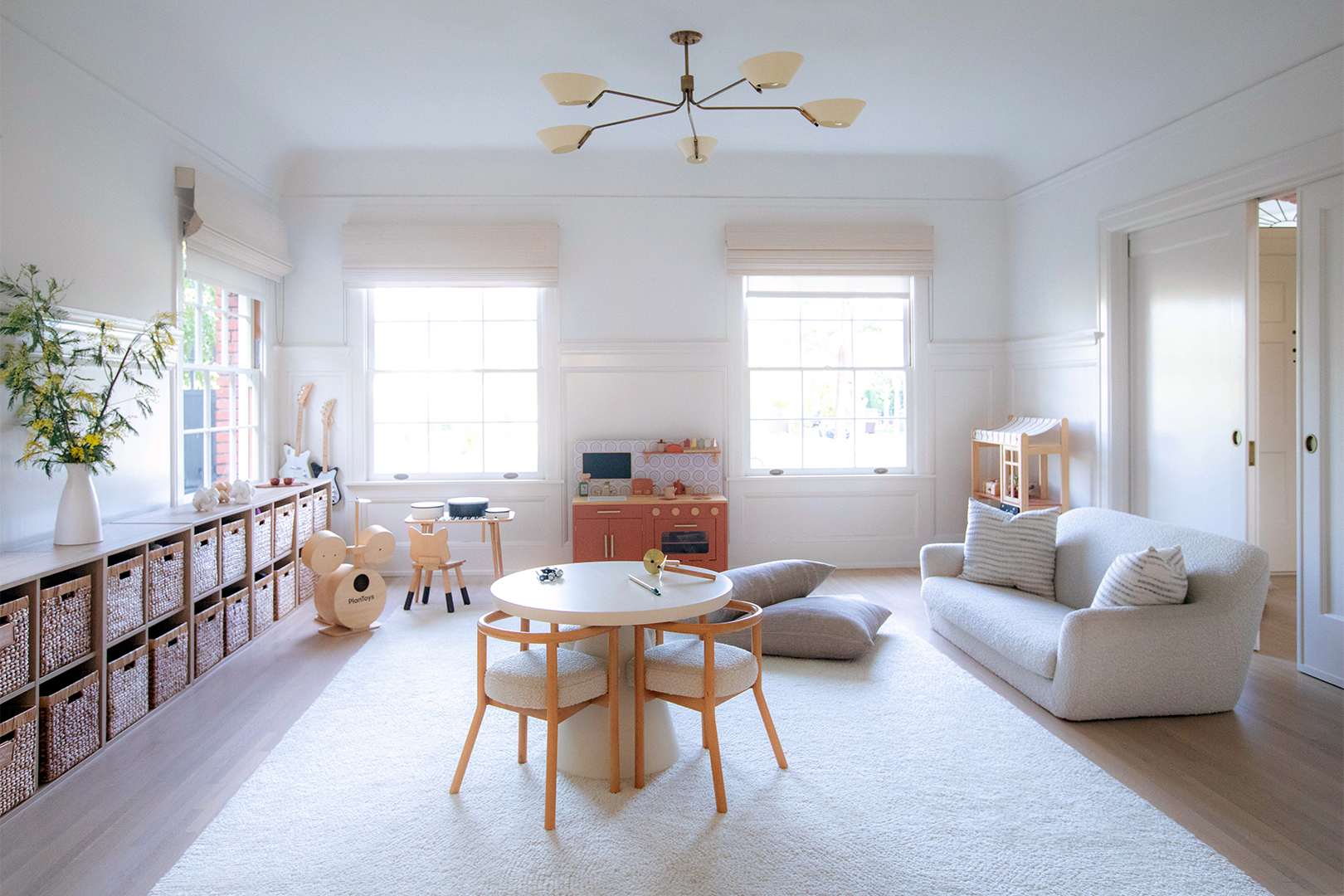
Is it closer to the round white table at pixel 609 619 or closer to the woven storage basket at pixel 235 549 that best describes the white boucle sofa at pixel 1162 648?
the round white table at pixel 609 619

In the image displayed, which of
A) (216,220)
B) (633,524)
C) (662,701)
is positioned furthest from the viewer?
(633,524)

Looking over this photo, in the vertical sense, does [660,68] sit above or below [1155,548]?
above

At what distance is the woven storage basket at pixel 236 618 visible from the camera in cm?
418

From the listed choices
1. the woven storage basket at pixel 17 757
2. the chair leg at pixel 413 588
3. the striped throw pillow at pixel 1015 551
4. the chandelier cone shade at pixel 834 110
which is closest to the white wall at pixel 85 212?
the woven storage basket at pixel 17 757

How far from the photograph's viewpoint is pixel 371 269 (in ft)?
19.7

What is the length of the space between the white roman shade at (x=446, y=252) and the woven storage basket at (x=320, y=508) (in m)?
1.66

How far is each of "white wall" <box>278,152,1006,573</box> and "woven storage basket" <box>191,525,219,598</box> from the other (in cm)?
209

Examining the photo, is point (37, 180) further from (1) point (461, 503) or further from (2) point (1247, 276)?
(2) point (1247, 276)

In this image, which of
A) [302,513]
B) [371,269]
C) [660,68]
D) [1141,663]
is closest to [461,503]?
[302,513]

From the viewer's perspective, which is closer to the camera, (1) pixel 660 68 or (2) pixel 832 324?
(1) pixel 660 68

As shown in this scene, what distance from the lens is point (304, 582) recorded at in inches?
209

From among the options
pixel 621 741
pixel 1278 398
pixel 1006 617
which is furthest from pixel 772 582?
pixel 1278 398

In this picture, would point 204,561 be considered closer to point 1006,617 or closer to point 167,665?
point 167,665

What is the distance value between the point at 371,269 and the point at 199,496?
2.51 meters
